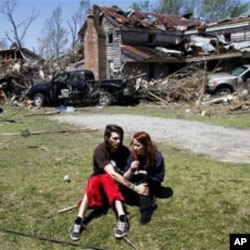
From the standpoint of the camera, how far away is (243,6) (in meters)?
52.5

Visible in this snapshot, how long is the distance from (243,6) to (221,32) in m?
22.7

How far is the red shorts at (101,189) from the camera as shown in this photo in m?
5.19

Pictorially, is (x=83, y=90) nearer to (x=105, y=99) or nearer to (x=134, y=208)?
(x=105, y=99)

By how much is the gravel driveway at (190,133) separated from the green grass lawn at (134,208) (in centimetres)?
80

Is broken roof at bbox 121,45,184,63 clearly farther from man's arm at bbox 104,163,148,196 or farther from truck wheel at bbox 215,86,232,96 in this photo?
man's arm at bbox 104,163,148,196

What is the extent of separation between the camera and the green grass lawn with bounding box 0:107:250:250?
4855 millimetres

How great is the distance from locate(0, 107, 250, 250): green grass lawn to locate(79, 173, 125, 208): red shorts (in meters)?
0.22

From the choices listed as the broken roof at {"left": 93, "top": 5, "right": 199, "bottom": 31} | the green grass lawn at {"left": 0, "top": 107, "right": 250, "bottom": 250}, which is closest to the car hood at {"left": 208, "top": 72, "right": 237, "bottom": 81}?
the broken roof at {"left": 93, "top": 5, "right": 199, "bottom": 31}

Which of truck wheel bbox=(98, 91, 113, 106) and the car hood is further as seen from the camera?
the car hood

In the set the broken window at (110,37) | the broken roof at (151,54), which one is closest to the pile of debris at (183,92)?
the broken roof at (151,54)

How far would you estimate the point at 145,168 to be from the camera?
5.38 metres

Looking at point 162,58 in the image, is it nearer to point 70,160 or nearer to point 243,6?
point 70,160

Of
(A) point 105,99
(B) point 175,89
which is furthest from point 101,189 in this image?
(B) point 175,89

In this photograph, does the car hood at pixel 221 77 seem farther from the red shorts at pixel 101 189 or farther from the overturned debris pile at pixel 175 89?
the red shorts at pixel 101 189
